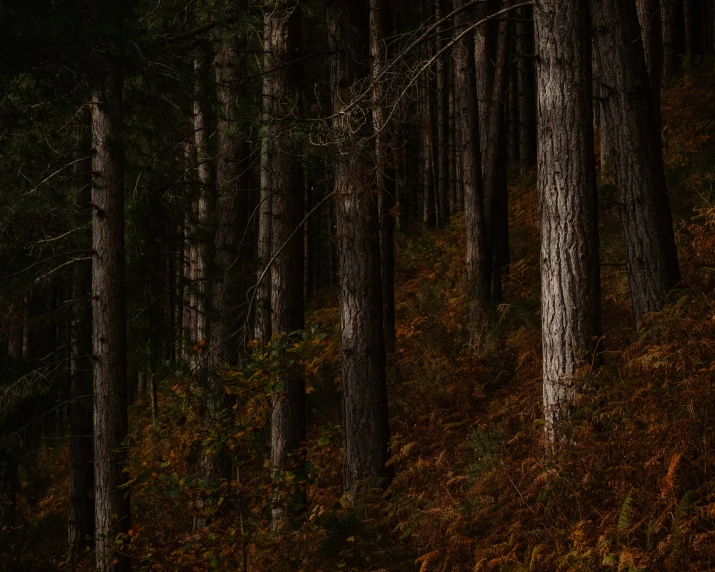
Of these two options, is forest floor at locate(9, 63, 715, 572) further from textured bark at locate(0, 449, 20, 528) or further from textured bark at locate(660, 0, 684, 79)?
textured bark at locate(660, 0, 684, 79)

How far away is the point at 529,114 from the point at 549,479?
54.3 feet

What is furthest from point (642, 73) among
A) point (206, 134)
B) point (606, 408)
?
point (206, 134)

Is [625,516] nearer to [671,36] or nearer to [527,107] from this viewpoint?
[527,107]

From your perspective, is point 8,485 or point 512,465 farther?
point 8,485

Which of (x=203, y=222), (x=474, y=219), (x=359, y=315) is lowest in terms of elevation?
(x=359, y=315)

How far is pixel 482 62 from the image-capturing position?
566 inches

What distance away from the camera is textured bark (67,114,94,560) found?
13.6 m

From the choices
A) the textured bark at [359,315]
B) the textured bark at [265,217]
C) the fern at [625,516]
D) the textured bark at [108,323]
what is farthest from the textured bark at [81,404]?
the fern at [625,516]

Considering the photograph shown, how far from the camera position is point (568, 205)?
22.2ft

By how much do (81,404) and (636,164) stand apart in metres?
10.2

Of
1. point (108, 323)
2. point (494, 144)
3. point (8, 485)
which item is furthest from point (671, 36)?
point (8, 485)

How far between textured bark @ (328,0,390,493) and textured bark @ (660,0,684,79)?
1598 cm

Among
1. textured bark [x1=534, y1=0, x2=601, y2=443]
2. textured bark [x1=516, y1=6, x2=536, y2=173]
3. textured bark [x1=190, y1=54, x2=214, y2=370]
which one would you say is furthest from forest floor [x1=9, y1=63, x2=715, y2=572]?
textured bark [x1=516, y1=6, x2=536, y2=173]

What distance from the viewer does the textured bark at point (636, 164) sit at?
7.92 m
